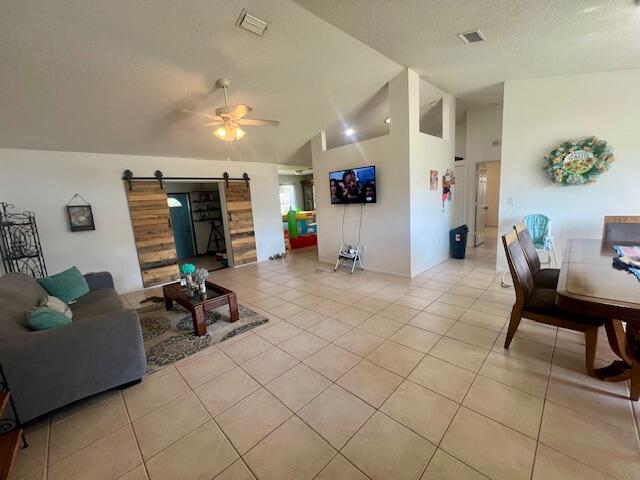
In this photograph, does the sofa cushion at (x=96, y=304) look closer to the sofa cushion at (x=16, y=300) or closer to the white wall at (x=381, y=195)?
the sofa cushion at (x=16, y=300)

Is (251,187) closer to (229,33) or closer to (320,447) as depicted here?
(229,33)

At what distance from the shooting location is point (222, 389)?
2.04 meters

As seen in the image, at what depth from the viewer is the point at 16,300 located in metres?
2.28

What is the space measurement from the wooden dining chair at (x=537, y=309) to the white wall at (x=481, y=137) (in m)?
3.98

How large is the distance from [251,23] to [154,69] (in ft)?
4.00

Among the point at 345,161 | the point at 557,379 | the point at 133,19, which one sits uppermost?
the point at 133,19

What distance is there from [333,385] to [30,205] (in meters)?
4.88

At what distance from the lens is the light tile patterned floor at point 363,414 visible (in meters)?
1.40

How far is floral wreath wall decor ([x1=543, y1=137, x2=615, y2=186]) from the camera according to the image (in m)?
3.45

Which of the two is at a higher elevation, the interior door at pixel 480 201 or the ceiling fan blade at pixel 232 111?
the ceiling fan blade at pixel 232 111

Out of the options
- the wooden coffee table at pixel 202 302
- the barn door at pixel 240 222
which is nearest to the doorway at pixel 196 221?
the barn door at pixel 240 222

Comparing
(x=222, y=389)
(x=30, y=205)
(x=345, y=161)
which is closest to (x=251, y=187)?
(x=345, y=161)

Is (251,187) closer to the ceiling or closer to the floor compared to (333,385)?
closer to the ceiling

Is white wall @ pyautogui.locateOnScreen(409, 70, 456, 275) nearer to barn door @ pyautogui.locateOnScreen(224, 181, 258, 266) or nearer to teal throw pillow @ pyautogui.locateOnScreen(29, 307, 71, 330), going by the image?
barn door @ pyautogui.locateOnScreen(224, 181, 258, 266)
